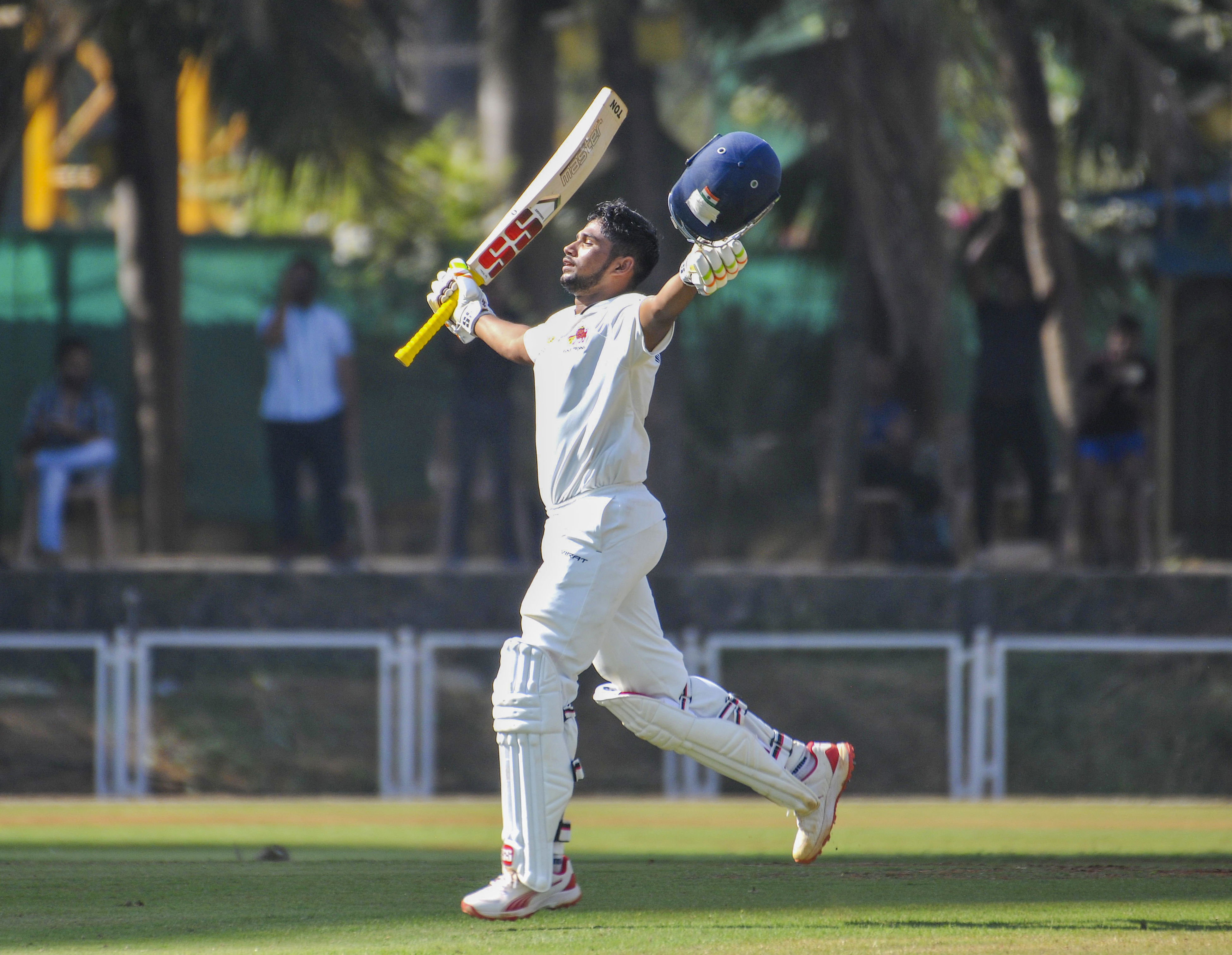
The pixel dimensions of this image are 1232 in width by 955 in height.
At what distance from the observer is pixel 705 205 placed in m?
4.55

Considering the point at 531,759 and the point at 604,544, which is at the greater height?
the point at 604,544

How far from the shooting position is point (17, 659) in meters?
8.98

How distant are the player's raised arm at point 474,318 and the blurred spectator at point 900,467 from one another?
19.8ft

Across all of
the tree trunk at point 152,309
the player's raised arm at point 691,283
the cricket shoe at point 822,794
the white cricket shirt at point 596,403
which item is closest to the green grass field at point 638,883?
the cricket shoe at point 822,794

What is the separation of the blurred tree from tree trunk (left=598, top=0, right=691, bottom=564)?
5.29 ft

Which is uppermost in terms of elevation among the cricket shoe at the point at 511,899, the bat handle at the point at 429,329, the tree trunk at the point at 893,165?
the tree trunk at the point at 893,165

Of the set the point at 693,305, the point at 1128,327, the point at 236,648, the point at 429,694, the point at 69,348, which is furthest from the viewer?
the point at 693,305

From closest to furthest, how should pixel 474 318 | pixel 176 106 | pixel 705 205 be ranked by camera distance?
pixel 705 205 < pixel 474 318 < pixel 176 106

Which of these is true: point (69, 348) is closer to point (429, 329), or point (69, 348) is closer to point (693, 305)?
point (693, 305)

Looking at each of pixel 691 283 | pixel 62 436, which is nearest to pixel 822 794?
pixel 691 283

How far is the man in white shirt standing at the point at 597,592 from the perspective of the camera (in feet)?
14.9

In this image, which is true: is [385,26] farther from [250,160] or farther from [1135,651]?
[1135,651]

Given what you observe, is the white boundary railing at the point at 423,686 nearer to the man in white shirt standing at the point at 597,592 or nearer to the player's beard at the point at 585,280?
the man in white shirt standing at the point at 597,592

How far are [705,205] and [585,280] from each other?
454mm
